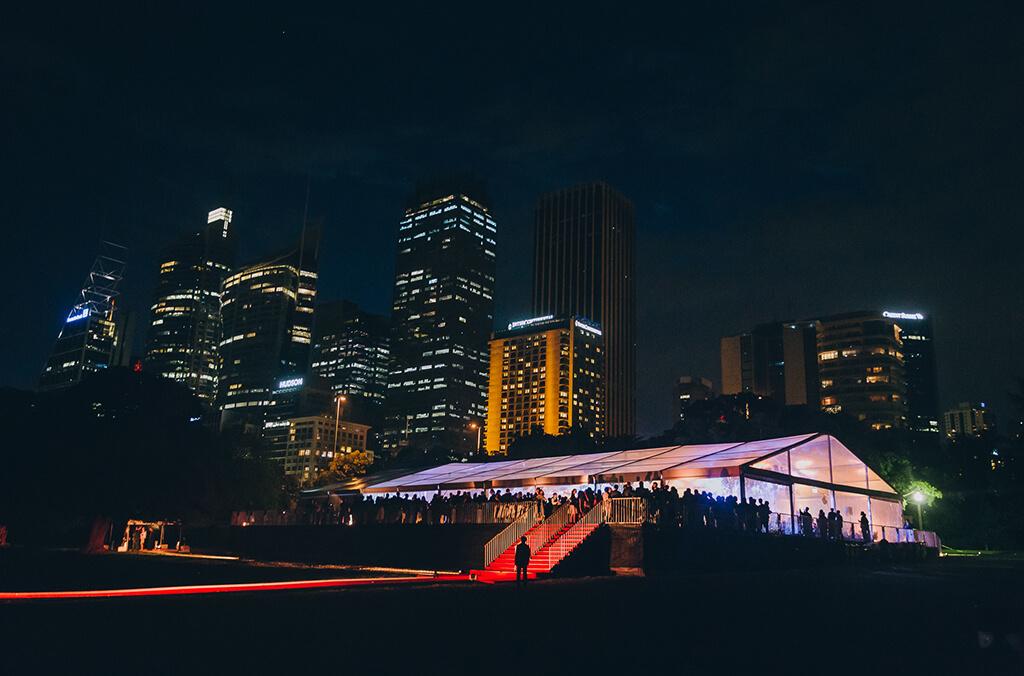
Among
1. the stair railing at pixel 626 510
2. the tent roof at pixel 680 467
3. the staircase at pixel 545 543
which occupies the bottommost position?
the staircase at pixel 545 543

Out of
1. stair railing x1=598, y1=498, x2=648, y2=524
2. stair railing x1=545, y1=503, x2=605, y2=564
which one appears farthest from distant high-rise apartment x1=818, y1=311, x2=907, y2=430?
stair railing x1=545, y1=503, x2=605, y2=564

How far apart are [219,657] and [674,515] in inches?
713

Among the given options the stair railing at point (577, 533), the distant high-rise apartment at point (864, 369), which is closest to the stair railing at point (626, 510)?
the stair railing at point (577, 533)

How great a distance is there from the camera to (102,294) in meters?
187

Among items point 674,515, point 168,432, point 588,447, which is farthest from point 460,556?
point 588,447

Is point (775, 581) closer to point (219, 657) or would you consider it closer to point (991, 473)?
point (219, 657)

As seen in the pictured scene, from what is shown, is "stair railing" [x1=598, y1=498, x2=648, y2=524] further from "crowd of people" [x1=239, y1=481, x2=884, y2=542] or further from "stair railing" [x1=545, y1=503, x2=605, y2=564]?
"stair railing" [x1=545, y1=503, x2=605, y2=564]

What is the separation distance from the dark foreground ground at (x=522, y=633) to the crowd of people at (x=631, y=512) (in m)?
7.07

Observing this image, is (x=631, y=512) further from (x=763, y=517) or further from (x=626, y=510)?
(x=763, y=517)

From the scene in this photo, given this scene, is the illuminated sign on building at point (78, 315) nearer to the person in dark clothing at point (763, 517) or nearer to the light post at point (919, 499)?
the light post at point (919, 499)

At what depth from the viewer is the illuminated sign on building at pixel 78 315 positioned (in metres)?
184

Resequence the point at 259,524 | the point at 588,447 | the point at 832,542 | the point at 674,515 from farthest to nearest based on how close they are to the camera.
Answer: the point at 588,447 < the point at 259,524 < the point at 832,542 < the point at 674,515

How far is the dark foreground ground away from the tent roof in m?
13.5

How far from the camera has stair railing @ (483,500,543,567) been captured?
25078mm
